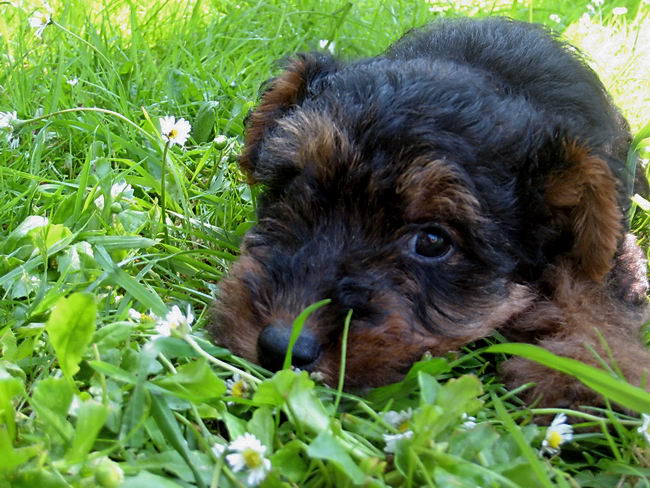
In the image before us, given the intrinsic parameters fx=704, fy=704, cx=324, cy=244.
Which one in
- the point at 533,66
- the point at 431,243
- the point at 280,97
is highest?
the point at 533,66

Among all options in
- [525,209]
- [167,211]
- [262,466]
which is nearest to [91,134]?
[167,211]

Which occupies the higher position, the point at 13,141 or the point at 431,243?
the point at 431,243

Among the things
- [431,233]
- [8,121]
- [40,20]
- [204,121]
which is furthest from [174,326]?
[40,20]

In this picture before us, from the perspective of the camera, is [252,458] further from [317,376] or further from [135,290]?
[135,290]

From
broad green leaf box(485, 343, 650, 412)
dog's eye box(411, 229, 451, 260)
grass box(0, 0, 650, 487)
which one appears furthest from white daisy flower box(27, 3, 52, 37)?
broad green leaf box(485, 343, 650, 412)

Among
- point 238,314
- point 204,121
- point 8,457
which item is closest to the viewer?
point 8,457

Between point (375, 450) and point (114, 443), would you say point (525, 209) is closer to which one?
point (375, 450)

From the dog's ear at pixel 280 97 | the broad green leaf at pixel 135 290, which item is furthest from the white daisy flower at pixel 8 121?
the broad green leaf at pixel 135 290

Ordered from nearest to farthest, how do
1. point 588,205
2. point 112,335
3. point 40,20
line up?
point 112,335 < point 588,205 < point 40,20
